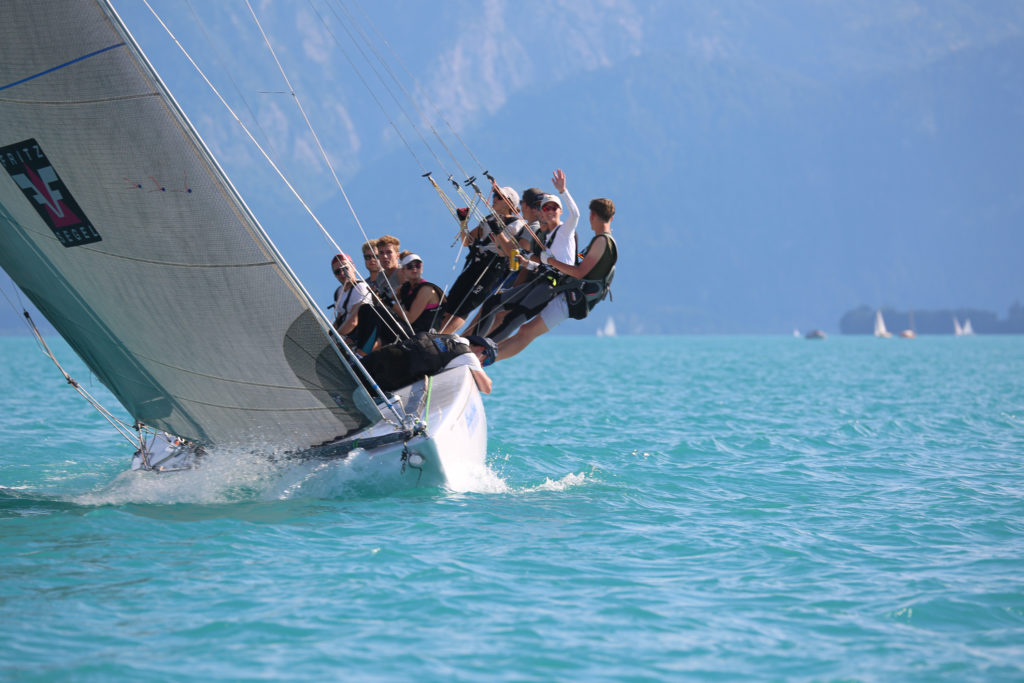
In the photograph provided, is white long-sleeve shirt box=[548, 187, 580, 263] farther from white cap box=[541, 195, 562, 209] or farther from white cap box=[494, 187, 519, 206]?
white cap box=[494, 187, 519, 206]

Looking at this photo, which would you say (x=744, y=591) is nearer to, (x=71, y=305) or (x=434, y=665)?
(x=434, y=665)

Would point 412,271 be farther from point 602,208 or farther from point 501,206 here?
point 602,208

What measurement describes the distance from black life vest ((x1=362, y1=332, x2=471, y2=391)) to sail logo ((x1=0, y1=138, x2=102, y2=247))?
2598 mm

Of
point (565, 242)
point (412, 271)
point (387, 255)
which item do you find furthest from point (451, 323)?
point (565, 242)

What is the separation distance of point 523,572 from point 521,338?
427 cm

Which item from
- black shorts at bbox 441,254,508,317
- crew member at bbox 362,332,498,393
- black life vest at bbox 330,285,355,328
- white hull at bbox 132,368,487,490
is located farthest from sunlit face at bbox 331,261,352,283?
white hull at bbox 132,368,487,490

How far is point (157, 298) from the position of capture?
7809 millimetres

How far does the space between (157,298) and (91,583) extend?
2.37 metres

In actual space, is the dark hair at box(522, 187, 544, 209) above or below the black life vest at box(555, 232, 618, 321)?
above

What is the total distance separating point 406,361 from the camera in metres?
9.20

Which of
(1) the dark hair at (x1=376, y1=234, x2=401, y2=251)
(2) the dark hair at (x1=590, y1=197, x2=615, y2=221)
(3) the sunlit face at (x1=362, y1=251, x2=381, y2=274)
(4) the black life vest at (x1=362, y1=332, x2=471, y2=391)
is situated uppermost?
(2) the dark hair at (x1=590, y1=197, x2=615, y2=221)

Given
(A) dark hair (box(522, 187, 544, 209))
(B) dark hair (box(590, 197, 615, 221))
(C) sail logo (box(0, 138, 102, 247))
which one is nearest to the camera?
(C) sail logo (box(0, 138, 102, 247))

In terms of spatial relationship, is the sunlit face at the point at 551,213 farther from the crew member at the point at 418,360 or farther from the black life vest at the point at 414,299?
the crew member at the point at 418,360

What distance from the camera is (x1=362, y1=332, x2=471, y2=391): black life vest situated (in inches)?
361
